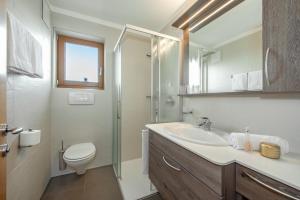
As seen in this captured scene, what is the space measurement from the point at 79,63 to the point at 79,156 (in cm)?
150

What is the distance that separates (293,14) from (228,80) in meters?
0.61

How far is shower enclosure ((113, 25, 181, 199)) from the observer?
6.14 feet

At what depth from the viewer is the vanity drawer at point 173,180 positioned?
742mm

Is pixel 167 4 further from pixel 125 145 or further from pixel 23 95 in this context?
pixel 125 145

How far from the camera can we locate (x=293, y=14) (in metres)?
0.63

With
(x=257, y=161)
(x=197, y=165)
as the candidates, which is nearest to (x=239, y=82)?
(x=257, y=161)

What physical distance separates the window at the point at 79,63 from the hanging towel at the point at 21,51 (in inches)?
34.5

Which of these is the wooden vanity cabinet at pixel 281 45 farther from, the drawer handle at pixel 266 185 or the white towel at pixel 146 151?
the white towel at pixel 146 151

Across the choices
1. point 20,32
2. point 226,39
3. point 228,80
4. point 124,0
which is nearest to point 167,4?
point 124,0

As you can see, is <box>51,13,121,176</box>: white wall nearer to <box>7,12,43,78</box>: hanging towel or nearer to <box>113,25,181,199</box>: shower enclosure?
<box>113,25,181,199</box>: shower enclosure

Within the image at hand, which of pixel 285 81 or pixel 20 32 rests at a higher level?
pixel 20 32

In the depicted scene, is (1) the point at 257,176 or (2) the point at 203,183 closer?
(1) the point at 257,176

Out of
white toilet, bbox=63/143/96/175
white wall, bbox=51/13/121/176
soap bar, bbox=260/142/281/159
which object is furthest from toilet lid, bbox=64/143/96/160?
soap bar, bbox=260/142/281/159

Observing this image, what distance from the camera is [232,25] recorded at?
117 cm
